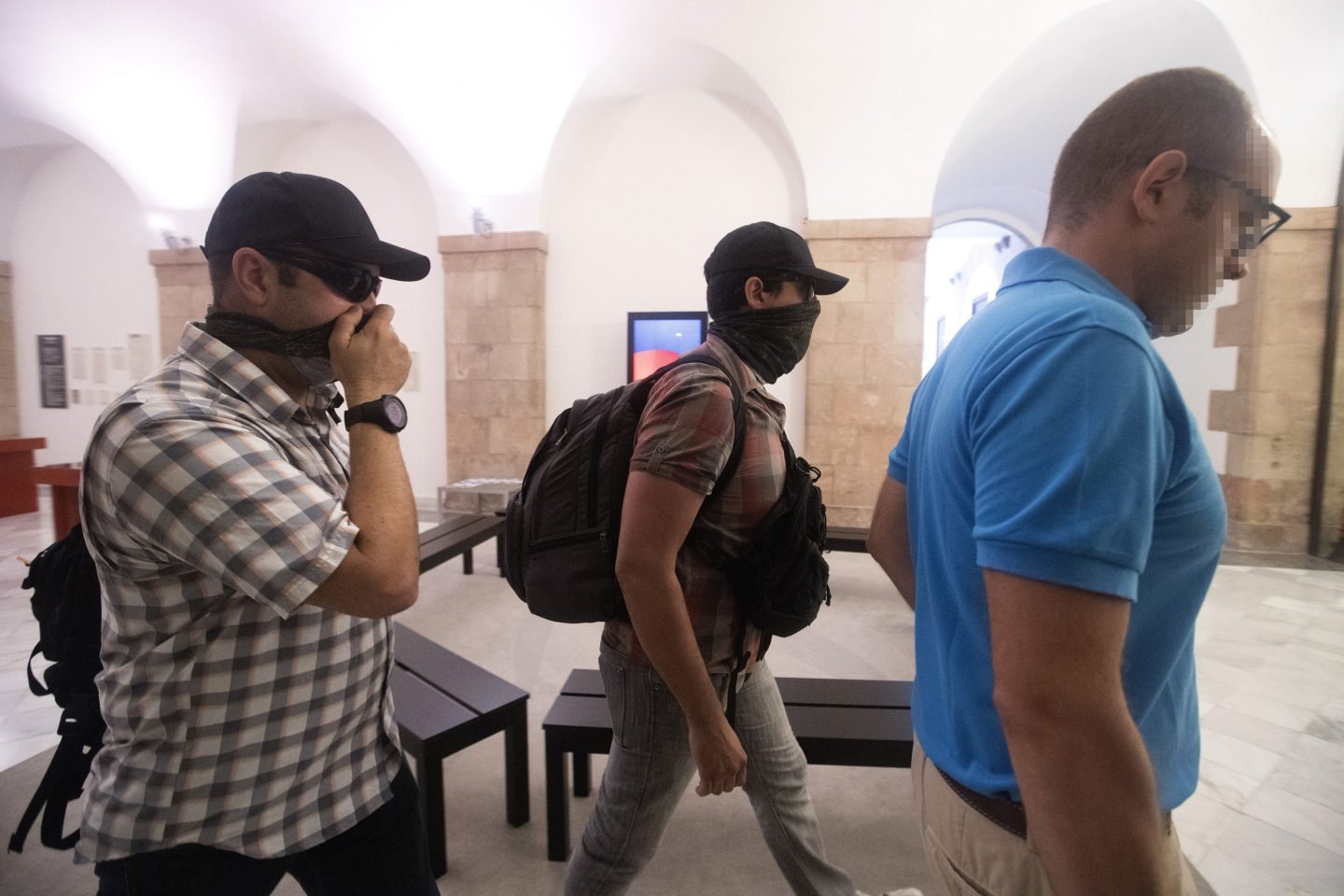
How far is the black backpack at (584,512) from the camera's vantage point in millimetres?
1425

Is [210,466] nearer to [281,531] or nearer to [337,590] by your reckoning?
[281,531]

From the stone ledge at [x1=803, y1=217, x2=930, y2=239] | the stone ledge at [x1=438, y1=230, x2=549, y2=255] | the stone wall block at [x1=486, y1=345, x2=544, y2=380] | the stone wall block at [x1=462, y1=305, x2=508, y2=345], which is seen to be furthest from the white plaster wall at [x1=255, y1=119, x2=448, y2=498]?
the stone ledge at [x1=803, y1=217, x2=930, y2=239]

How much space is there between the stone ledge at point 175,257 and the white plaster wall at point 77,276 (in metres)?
0.54

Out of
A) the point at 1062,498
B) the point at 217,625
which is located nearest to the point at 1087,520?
the point at 1062,498

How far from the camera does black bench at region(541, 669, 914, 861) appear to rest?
219cm

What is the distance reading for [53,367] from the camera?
9.41 m

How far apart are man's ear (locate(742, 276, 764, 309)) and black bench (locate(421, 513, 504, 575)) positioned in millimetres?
A: 3205

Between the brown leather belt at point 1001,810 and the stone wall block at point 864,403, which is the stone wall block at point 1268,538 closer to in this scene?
the stone wall block at point 864,403

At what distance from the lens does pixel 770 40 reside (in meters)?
6.35

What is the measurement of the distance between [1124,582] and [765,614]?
2.76ft

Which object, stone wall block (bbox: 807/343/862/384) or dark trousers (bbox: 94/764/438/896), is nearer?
dark trousers (bbox: 94/764/438/896)

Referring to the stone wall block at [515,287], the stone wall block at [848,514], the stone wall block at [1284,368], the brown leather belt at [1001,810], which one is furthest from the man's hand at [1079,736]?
the stone wall block at [1284,368]

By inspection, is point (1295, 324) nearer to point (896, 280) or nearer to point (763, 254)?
point (896, 280)

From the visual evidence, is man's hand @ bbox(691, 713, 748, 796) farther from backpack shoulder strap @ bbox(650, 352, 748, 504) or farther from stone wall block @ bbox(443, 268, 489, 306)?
stone wall block @ bbox(443, 268, 489, 306)
